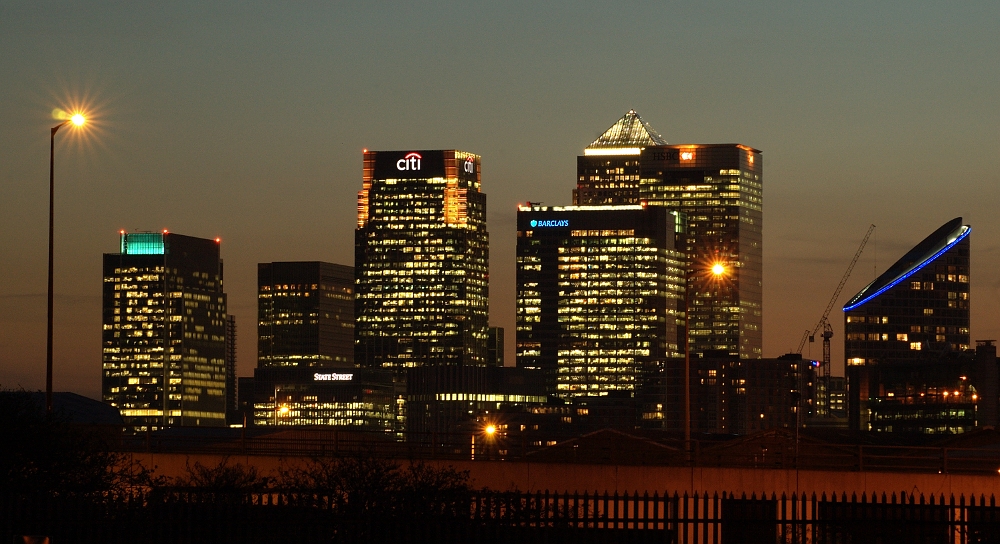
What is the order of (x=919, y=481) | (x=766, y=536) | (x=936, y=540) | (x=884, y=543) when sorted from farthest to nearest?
(x=919, y=481) < (x=766, y=536) < (x=936, y=540) < (x=884, y=543)

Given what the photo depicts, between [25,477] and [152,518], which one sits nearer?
[152,518]

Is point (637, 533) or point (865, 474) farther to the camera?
point (865, 474)

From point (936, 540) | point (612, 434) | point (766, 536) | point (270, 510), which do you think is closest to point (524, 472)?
point (766, 536)

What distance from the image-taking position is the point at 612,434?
7406cm

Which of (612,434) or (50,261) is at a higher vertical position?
(50,261)

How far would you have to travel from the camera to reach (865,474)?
4534 centimetres

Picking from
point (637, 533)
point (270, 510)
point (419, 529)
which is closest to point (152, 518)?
point (270, 510)

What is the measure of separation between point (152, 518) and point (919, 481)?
23.5 meters

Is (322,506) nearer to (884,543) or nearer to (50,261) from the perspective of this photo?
(884,543)

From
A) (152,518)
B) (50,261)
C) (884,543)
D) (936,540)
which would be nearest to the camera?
(152,518)

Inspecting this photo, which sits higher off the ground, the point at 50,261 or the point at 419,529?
the point at 50,261

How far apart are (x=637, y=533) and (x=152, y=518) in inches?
371

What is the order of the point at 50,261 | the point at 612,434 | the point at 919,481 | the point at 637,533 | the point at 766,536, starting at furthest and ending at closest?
1. the point at 612,434
2. the point at 50,261
3. the point at 919,481
4. the point at 766,536
5. the point at 637,533

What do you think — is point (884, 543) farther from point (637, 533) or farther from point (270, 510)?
point (270, 510)
